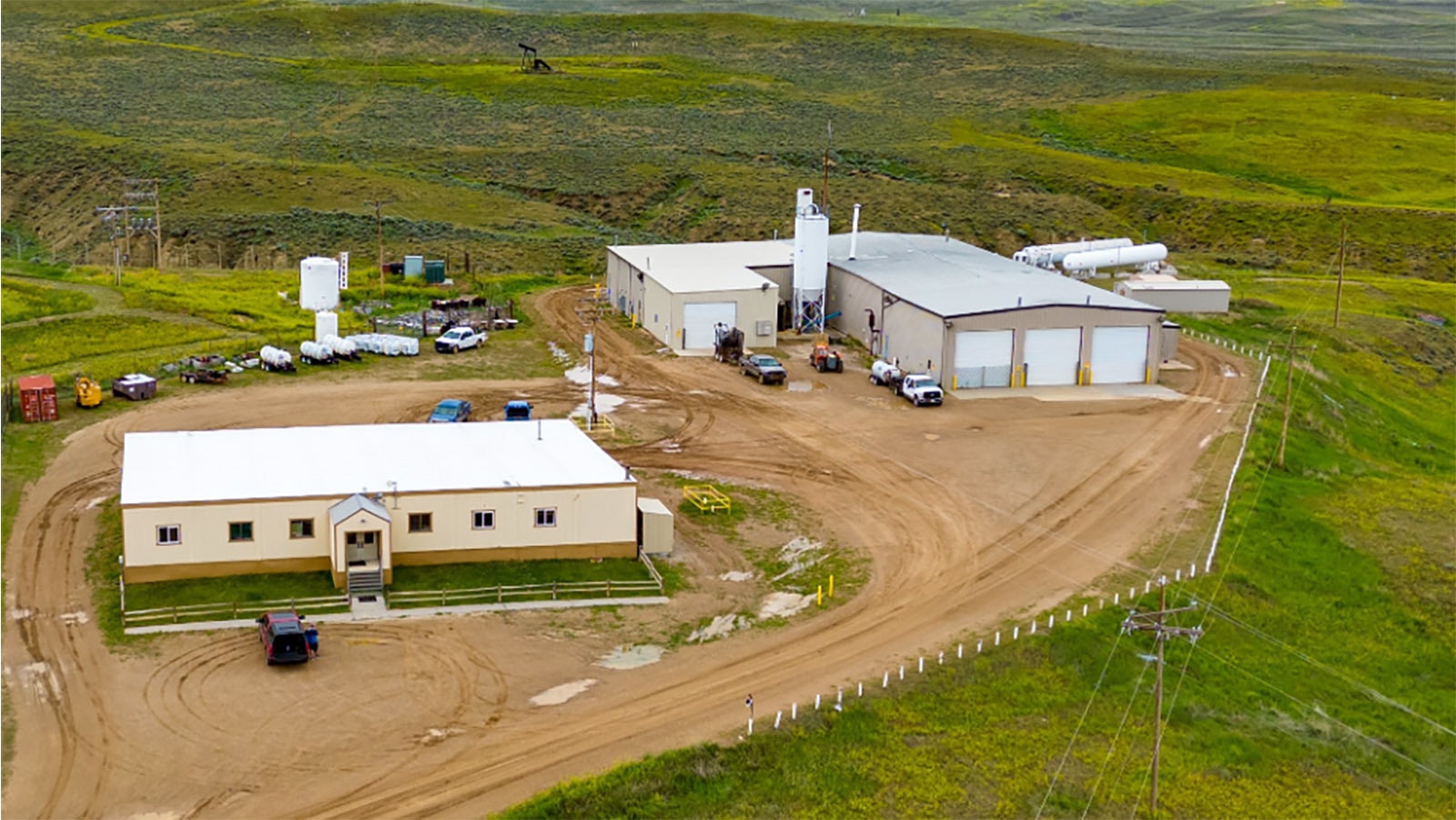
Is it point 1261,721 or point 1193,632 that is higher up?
point 1193,632

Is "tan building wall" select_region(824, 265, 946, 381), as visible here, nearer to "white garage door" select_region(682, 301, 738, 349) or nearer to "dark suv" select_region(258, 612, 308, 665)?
"white garage door" select_region(682, 301, 738, 349)

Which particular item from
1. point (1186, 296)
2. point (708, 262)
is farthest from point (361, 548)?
point (1186, 296)

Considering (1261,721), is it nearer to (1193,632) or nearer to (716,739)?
(1193,632)

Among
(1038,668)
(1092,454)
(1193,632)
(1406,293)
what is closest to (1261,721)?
(1038,668)

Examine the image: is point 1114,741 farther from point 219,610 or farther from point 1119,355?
point 1119,355

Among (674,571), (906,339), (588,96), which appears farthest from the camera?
(588,96)

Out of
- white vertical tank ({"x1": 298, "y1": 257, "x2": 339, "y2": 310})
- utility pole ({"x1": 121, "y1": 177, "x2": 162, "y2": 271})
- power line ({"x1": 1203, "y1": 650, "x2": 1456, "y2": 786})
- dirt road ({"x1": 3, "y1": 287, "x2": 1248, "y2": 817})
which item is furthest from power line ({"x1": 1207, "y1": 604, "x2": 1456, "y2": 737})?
utility pole ({"x1": 121, "y1": 177, "x2": 162, "y2": 271})
